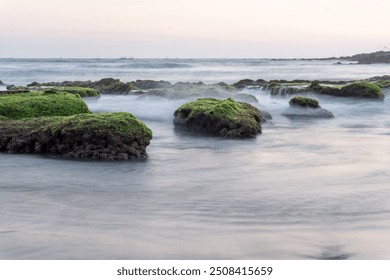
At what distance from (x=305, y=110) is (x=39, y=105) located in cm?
948

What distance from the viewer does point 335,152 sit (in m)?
10.9

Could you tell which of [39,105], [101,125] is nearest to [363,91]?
[39,105]

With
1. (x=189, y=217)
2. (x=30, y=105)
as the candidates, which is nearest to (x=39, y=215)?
(x=189, y=217)

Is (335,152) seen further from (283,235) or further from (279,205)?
(283,235)

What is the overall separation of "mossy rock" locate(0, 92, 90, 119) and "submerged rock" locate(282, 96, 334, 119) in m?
8.11

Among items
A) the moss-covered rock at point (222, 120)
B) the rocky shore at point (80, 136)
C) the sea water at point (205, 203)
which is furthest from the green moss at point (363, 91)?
the rocky shore at point (80, 136)

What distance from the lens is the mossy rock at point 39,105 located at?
1051 cm

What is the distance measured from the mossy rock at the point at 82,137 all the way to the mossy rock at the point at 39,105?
0.97 m

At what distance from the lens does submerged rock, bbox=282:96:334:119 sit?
55.9 feet

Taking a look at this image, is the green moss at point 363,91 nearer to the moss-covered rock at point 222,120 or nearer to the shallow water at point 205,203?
the moss-covered rock at point 222,120

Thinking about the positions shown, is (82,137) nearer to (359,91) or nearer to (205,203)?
(205,203)

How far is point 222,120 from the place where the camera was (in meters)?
12.2

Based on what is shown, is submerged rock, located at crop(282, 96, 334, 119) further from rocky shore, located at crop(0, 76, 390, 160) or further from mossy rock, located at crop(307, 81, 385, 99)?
mossy rock, located at crop(307, 81, 385, 99)

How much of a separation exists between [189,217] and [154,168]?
297 cm
